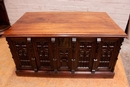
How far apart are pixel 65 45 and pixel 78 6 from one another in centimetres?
102

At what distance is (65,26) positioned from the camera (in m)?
1.17

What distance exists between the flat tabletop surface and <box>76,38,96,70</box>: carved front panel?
0.08 meters

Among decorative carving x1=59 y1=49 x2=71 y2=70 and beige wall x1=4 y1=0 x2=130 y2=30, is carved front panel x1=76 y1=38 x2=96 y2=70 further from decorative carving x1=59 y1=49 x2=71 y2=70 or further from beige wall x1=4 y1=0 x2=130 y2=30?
beige wall x1=4 y1=0 x2=130 y2=30

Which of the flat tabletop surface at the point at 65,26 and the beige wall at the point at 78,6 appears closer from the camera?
the flat tabletop surface at the point at 65,26

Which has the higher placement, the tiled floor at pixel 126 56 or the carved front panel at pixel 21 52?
the carved front panel at pixel 21 52

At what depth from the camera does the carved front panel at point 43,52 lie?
42.5 inches

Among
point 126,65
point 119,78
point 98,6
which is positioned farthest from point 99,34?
point 98,6

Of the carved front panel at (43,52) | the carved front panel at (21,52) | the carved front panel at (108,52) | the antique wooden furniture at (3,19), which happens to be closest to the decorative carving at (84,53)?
the carved front panel at (108,52)

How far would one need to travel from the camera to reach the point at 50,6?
1.90 m

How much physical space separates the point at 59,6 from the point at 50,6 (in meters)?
0.15

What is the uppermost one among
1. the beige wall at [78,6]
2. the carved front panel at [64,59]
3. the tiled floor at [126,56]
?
the beige wall at [78,6]

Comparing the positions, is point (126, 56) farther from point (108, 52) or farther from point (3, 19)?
point (3, 19)

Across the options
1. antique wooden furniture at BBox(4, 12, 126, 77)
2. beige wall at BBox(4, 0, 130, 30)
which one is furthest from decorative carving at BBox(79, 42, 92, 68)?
beige wall at BBox(4, 0, 130, 30)

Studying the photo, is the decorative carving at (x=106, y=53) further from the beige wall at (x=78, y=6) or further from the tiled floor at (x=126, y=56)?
the beige wall at (x=78, y=6)
